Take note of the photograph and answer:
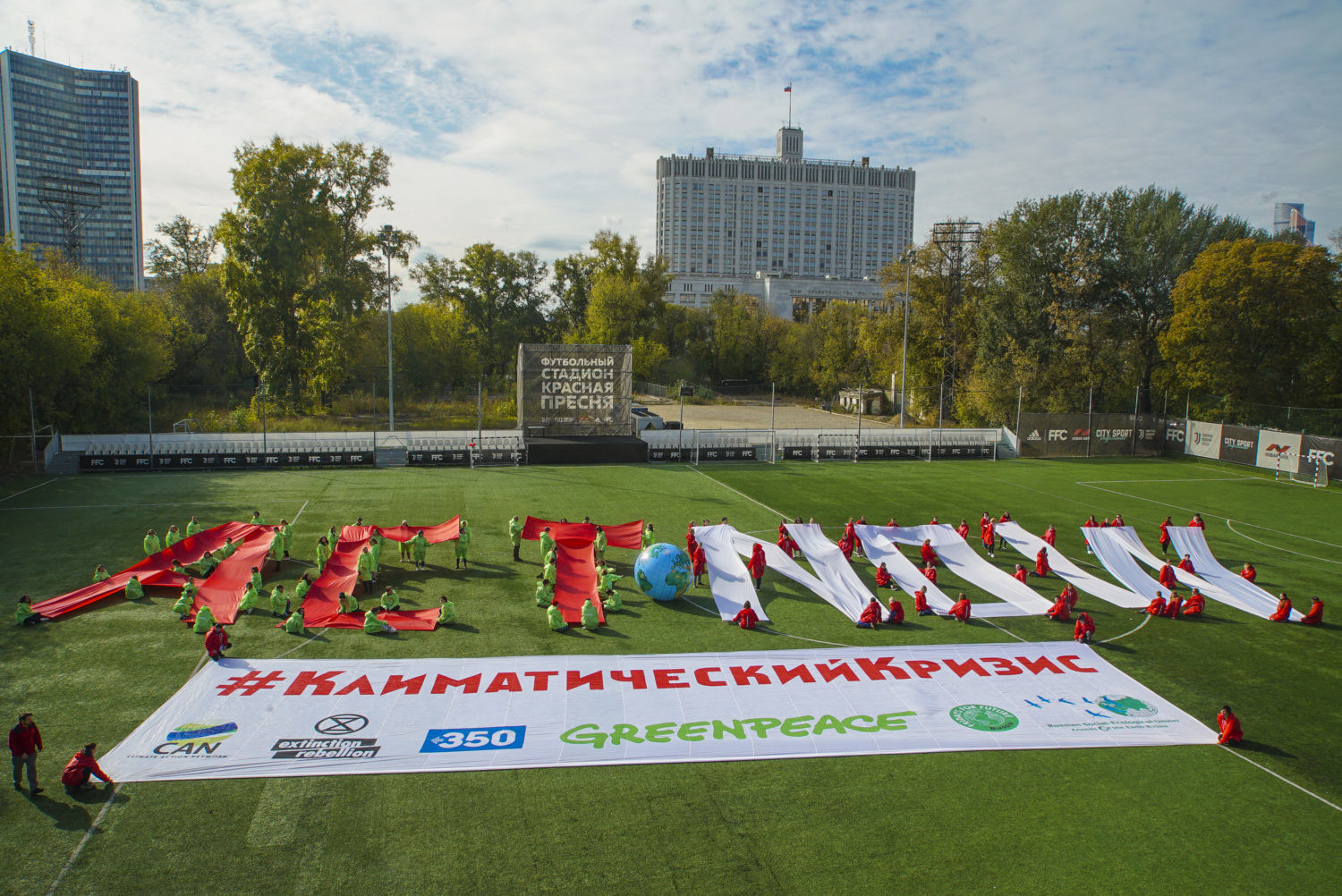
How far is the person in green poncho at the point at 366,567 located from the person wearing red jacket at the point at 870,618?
1107 cm

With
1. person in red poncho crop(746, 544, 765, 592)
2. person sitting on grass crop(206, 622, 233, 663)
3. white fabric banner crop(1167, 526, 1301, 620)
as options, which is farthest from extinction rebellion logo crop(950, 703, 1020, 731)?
person sitting on grass crop(206, 622, 233, 663)

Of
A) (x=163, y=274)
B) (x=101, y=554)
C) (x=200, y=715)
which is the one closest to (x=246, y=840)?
(x=200, y=715)

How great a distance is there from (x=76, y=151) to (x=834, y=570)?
17262 cm

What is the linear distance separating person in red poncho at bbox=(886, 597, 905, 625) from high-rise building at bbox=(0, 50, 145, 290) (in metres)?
147

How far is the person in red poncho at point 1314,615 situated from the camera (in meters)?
16.8

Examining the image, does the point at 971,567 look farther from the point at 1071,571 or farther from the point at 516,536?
the point at 516,536

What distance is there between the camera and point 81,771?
9656 mm

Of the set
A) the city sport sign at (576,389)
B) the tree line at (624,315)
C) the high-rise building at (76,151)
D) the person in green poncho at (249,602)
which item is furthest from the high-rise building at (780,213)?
the person in green poncho at (249,602)

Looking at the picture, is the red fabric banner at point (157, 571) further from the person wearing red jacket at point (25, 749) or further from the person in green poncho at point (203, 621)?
the person wearing red jacket at point (25, 749)

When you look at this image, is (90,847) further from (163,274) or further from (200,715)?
(163,274)

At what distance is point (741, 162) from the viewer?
17400 centimetres

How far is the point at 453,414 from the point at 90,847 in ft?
120

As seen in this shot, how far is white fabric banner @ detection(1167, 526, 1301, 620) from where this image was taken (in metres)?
17.9

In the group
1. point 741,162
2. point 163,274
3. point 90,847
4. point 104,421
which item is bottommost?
point 90,847
